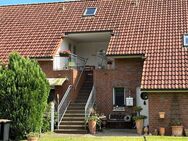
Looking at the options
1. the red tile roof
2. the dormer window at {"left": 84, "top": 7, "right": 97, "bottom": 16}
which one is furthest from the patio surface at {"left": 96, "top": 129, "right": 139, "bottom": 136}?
the dormer window at {"left": 84, "top": 7, "right": 97, "bottom": 16}

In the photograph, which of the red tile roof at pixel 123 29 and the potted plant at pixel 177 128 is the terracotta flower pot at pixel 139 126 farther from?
the red tile roof at pixel 123 29

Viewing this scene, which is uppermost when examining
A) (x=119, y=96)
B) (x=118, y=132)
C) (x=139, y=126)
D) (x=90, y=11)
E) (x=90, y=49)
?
(x=90, y=11)

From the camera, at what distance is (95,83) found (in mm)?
31125

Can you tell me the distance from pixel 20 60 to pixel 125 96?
959cm

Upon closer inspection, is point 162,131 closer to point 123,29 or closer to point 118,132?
point 118,132

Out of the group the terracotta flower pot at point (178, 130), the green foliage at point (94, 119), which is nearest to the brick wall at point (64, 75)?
the green foliage at point (94, 119)

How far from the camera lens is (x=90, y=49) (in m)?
36.5

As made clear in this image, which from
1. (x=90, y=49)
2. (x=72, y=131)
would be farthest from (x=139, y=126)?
(x=90, y=49)

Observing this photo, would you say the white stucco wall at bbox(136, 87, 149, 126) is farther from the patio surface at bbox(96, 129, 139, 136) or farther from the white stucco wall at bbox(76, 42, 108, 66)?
the white stucco wall at bbox(76, 42, 108, 66)

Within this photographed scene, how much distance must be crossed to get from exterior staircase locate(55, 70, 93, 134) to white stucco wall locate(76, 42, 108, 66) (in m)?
4.05

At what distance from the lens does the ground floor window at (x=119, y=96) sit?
3053cm

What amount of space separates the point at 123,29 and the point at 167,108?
29.2 ft

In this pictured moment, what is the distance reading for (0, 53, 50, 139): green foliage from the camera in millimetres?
22797

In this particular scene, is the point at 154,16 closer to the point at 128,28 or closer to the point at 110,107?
the point at 128,28
